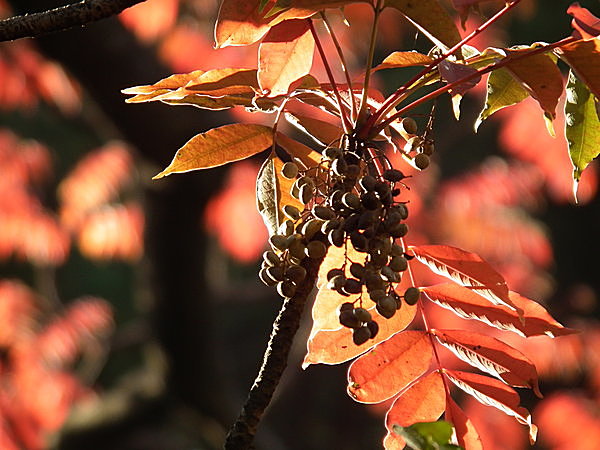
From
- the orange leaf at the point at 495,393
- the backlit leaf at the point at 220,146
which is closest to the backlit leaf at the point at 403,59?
the backlit leaf at the point at 220,146

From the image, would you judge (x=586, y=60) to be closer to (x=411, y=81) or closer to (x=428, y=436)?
(x=411, y=81)

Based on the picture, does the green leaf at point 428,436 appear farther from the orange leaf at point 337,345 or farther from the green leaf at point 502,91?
the green leaf at point 502,91

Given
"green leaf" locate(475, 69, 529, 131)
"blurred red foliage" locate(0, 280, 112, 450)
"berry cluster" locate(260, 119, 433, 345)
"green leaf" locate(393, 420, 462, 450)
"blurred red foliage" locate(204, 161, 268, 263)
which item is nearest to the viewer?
"green leaf" locate(393, 420, 462, 450)

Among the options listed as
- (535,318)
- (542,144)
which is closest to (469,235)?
(542,144)

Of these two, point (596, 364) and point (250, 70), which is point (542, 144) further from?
point (250, 70)

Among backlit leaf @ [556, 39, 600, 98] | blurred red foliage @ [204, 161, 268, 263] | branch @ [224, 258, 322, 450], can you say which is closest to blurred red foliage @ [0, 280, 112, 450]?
blurred red foliage @ [204, 161, 268, 263]

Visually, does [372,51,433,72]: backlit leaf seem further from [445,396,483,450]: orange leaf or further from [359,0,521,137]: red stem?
[445,396,483,450]: orange leaf
